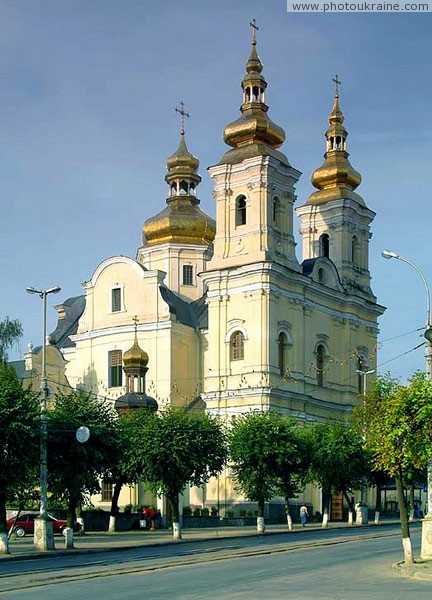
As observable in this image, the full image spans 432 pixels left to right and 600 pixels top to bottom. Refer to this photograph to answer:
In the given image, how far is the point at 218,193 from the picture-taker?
200 feet

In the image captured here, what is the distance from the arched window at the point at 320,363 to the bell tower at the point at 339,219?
18.1 ft

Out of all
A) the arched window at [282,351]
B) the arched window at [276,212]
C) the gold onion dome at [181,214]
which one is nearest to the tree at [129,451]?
the arched window at [282,351]

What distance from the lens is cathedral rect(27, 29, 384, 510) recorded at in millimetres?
58781

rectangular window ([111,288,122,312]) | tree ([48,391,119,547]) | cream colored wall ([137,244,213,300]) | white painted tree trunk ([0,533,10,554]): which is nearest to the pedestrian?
tree ([48,391,119,547])

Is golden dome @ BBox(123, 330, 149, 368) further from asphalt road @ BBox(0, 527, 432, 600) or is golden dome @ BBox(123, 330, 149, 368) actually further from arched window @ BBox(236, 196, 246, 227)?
asphalt road @ BBox(0, 527, 432, 600)

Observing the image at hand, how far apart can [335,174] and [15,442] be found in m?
39.9

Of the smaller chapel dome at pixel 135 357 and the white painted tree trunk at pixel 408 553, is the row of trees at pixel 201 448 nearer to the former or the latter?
the white painted tree trunk at pixel 408 553

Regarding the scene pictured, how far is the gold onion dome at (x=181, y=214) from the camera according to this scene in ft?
242

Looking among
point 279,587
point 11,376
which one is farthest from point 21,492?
point 279,587

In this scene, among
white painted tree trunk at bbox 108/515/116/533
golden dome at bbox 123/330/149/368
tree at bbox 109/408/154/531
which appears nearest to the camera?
tree at bbox 109/408/154/531

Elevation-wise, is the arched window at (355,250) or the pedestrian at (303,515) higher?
the arched window at (355,250)

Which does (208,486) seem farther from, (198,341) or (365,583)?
(365,583)

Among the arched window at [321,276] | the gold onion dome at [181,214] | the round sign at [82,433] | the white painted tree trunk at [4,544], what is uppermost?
the gold onion dome at [181,214]

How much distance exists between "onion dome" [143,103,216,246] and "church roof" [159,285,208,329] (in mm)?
6077
